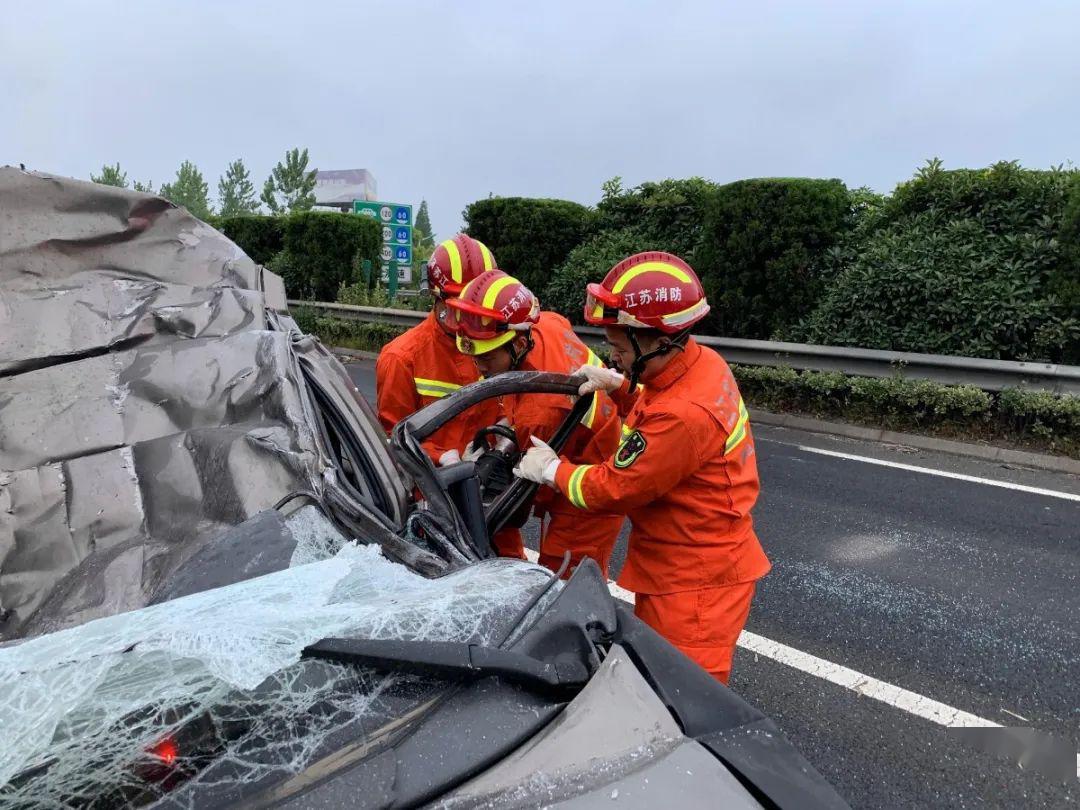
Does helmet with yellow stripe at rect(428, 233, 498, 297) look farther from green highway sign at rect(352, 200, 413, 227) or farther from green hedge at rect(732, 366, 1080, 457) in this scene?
green highway sign at rect(352, 200, 413, 227)

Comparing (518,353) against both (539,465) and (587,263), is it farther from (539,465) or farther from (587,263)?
(587,263)

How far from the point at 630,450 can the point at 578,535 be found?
83 centimetres

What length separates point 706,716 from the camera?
127cm

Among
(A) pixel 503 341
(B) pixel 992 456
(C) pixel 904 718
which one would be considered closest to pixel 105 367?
(A) pixel 503 341

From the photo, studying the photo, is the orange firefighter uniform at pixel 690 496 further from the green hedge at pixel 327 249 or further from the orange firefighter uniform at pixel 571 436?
the green hedge at pixel 327 249

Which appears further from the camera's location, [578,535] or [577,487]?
[578,535]

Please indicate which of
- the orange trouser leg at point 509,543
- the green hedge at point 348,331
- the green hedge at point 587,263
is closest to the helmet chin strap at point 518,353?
the orange trouser leg at point 509,543

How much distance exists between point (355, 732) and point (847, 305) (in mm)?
8315

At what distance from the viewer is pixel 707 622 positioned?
224 cm

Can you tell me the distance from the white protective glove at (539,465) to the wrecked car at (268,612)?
0.19 m

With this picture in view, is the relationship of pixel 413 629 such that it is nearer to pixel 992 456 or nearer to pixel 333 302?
pixel 992 456

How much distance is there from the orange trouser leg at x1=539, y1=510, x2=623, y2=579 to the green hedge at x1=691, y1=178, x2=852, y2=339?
6.60 meters

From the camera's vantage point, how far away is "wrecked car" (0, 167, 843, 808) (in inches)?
40.3

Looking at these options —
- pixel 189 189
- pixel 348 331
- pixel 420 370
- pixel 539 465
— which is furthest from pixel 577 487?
pixel 189 189
